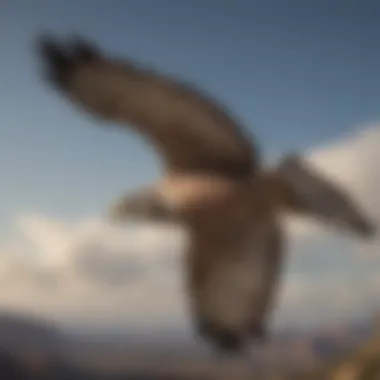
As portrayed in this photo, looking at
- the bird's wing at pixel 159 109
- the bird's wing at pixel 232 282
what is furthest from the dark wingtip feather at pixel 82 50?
the bird's wing at pixel 232 282

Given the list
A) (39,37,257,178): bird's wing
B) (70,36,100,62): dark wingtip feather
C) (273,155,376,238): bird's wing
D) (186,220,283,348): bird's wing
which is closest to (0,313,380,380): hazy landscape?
(186,220,283,348): bird's wing

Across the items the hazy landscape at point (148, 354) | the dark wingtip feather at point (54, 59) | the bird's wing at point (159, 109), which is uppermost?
the dark wingtip feather at point (54, 59)

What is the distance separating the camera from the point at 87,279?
1196mm

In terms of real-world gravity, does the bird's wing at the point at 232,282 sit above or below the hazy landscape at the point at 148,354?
above

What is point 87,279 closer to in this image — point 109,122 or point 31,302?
point 31,302

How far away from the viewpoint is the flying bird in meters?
1.18

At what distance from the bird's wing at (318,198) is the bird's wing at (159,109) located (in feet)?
0.18

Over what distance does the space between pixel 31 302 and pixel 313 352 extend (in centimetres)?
38

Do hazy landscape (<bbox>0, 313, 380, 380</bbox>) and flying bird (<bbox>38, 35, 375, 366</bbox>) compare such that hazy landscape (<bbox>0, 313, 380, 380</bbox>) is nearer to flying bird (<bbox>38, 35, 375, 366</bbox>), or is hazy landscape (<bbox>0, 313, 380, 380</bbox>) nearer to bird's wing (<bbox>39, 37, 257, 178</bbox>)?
flying bird (<bbox>38, 35, 375, 366</bbox>)

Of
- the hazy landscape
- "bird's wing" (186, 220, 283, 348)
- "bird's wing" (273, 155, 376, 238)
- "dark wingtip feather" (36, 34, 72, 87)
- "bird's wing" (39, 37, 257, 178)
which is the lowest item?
the hazy landscape

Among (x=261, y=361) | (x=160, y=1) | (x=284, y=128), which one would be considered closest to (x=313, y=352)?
(x=261, y=361)

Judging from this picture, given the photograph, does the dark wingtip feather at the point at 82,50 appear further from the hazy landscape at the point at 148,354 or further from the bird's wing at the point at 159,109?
the hazy landscape at the point at 148,354

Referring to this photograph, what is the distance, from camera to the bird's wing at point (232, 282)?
3.88ft

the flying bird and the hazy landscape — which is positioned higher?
the flying bird
